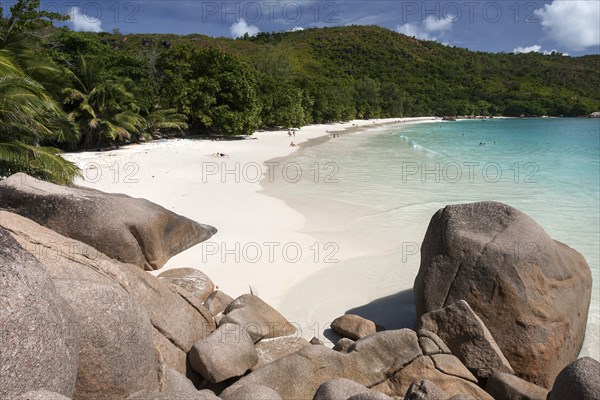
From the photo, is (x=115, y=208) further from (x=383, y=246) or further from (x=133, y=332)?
(x=383, y=246)

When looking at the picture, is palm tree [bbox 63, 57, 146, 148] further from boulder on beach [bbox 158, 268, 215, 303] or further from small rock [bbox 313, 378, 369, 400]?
small rock [bbox 313, 378, 369, 400]

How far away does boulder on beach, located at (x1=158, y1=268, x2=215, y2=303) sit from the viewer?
6.59 meters

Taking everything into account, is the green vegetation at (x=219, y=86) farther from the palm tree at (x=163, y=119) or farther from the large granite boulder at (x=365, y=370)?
the large granite boulder at (x=365, y=370)

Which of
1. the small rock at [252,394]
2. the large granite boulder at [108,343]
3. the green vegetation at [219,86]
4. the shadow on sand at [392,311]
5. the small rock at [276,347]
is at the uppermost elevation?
the green vegetation at [219,86]

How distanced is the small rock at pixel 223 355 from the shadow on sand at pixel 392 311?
7.80ft

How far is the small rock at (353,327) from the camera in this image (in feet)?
19.3

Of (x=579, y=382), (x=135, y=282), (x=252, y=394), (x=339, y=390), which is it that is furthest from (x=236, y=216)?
(x=579, y=382)

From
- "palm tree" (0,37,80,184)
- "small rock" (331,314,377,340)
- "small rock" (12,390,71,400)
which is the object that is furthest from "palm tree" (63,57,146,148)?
"small rock" (12,390,71,400)

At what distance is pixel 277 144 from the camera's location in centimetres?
3281

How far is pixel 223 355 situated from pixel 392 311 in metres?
3.21

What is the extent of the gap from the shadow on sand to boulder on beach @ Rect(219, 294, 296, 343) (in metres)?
1.32

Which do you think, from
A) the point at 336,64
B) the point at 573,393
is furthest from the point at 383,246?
the point at 336,64

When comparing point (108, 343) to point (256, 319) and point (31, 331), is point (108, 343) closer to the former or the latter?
point (31, 331)

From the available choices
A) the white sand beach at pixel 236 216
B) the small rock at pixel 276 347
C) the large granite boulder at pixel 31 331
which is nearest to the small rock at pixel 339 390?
the small rock at pixel 276 347
